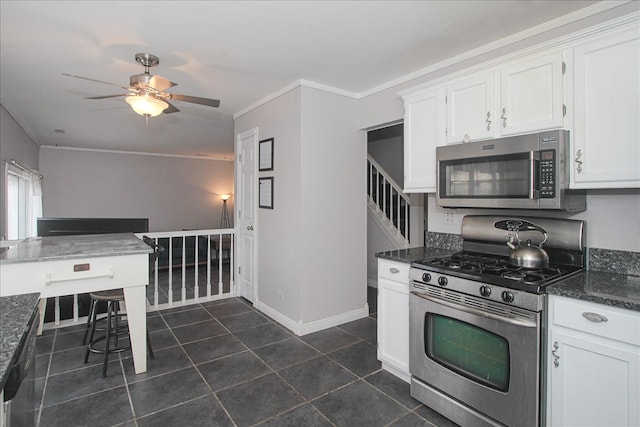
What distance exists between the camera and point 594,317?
4.86 ft

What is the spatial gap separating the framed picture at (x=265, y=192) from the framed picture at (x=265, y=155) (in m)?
0.13

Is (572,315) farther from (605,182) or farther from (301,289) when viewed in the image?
(301,289)

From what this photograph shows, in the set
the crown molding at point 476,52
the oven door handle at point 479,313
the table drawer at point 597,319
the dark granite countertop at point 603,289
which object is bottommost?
the oven door handle at point 479,313

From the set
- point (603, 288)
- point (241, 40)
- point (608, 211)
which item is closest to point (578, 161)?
point (608, 211)

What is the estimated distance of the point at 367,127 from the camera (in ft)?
11.6

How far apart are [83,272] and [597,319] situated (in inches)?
115

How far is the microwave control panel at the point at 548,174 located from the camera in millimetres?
1840

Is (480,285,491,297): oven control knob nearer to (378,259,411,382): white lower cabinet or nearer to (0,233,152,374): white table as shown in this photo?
(378,259,411,382): white lower cabinet

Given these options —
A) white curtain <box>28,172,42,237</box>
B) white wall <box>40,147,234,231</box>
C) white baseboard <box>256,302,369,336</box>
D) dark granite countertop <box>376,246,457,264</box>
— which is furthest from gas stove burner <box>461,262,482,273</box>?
white wall <box>40,147,234,231</box>

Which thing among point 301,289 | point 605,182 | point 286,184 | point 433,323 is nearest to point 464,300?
point 433,323

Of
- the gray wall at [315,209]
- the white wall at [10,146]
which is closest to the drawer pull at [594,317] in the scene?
the gray wall at [315,209]

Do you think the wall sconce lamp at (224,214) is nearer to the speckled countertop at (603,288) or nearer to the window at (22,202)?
the window at (22,202)

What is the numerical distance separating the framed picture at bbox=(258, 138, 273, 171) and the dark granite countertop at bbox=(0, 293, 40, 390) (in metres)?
2.61

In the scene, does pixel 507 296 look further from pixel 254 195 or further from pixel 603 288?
pixel 254 195
